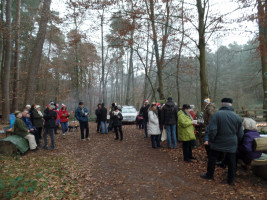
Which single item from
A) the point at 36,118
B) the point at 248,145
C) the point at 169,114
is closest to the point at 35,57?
the point at 36,118

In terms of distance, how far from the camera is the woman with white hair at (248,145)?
437 centimetres

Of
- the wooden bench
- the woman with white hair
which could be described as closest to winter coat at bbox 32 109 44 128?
the woman with white hair

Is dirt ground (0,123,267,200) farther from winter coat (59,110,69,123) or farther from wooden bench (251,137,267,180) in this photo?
winter coat (59,110,69,123)

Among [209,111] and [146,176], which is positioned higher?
[209,111]

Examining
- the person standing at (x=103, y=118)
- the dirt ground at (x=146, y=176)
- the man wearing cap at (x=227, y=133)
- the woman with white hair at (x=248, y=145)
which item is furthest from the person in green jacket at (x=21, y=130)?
the woman with white hair at (x=248, y=145)

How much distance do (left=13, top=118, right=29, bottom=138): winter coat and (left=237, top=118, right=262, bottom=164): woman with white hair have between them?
7299 millimetres

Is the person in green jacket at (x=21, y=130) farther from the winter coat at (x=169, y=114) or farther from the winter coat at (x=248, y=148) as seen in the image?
the winter coat at (x=248, y=148)

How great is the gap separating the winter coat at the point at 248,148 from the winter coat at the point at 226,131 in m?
0.17

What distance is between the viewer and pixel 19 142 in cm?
712

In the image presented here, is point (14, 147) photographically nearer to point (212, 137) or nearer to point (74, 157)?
point (74, 157)

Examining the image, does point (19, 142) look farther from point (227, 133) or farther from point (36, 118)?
point (227, 133)

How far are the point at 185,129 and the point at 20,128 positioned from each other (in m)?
6.08

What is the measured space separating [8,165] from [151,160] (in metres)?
4.55

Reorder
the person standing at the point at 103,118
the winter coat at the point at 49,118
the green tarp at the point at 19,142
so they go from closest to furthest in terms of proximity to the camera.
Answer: the green tarp at the point at 19,142, the winter coat at the point at 49,118, the person standing at the point at 103,118
